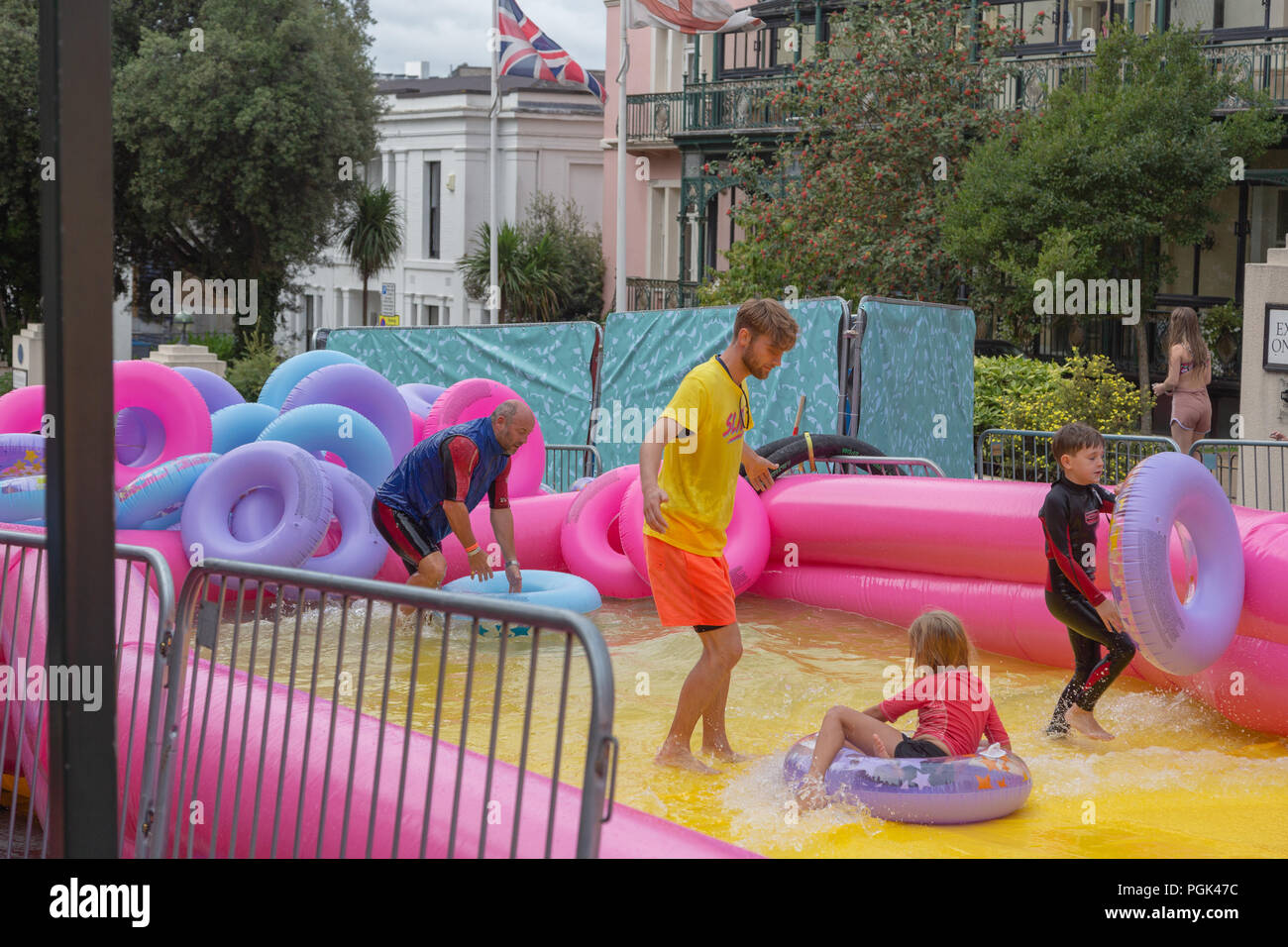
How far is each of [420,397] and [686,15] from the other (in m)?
12.4

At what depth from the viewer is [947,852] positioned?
514 cm

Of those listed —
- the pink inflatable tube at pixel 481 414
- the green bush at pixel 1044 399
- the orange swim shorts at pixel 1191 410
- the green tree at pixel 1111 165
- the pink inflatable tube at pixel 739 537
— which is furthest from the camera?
the green tree at pixel 1111 165

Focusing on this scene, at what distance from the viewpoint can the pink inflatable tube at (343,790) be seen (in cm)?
367

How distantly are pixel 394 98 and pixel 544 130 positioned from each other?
6.21 m

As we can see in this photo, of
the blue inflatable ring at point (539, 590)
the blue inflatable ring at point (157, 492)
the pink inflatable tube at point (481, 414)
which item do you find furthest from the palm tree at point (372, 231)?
the blue inflatable ring at point (539, 590)

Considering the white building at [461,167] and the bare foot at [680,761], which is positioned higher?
the white building at [461,167]

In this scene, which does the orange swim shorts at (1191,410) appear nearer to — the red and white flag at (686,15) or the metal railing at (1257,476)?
the metal railing at (1257,476)

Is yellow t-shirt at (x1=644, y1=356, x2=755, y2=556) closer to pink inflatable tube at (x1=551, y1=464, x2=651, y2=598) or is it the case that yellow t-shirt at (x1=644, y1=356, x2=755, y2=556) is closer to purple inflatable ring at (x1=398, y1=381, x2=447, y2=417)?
pink inflatable tube at (x1=551, y1=464, x2=651, y2=598)

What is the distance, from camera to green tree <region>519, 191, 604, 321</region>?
35.7 metres

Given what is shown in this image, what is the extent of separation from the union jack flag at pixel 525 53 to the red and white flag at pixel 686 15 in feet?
6.86

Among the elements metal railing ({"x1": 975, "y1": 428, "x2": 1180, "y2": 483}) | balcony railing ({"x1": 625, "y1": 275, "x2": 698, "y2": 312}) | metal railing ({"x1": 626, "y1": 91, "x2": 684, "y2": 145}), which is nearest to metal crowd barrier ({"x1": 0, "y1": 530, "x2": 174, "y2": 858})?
metal railing ({"x1": 975, "y1": 428, "x2": 1180, "y2": 483})

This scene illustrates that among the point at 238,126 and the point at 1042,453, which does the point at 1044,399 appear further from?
the point at 238,126

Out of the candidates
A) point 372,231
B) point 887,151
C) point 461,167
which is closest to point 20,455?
point 887,151
